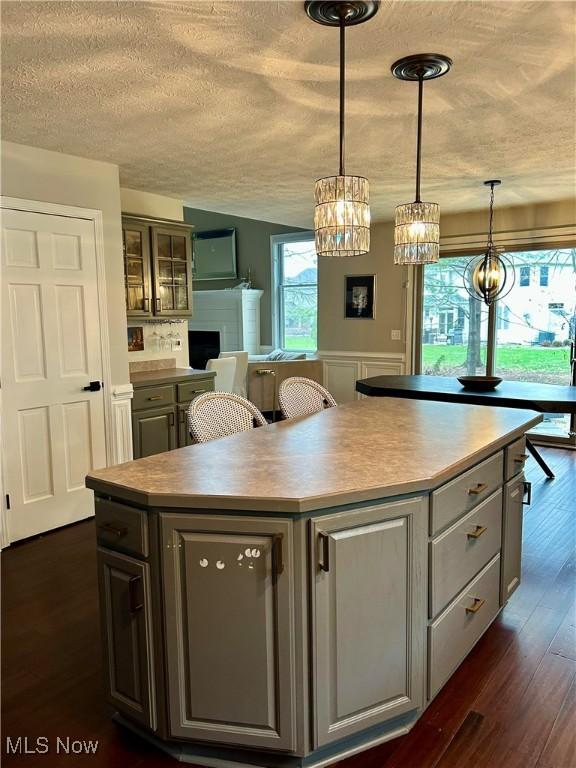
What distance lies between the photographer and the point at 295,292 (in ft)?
27.4

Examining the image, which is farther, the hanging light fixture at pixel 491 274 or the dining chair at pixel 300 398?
the hanging light fixture at pixel 491 274

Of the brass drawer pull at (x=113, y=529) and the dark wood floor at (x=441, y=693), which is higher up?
the brass drawer pull at (x=113, y=529)

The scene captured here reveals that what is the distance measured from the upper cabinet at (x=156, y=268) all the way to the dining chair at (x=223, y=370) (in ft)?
2.01

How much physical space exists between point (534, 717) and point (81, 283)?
136 inches

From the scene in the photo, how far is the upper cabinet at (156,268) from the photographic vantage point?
4590 millimetres

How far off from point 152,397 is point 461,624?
3.06 metres

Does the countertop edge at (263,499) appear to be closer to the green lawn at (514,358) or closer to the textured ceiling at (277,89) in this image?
the textured ceiling at (277,89)

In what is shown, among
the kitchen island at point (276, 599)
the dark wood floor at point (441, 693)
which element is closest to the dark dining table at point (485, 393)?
the dark wood floor at point (441, 693)

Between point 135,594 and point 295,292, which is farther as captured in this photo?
point 295,292

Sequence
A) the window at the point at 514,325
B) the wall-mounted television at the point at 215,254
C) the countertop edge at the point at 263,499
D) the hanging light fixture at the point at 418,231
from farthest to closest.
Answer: the wall-mounted television at the point at 215,254, the window at the point at 514,325, the hanging light fixture at the point at 418,231, the countertop edge at the point at 263,499

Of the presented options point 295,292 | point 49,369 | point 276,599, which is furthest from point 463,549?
point 295,292

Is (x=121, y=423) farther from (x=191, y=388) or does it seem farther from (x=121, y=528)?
(x=121, y=528)

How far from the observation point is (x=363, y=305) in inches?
277

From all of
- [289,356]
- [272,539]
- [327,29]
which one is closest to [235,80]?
[327,29]
